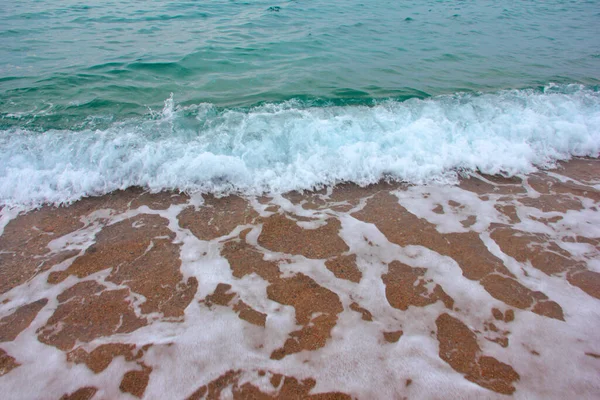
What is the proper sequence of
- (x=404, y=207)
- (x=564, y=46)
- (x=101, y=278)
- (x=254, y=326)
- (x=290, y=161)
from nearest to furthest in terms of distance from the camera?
(x=254, y=326)
(x=101, y=278)
(x=404, y=207)
(x=290, y=161)
(x=564, y=46)

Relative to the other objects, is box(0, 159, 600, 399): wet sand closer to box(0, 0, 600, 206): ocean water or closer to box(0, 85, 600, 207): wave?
box(0, 85, 600, 207): wave

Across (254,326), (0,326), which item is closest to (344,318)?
(254,326)

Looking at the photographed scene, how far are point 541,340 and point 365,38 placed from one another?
12.4m

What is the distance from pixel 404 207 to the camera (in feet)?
15.0

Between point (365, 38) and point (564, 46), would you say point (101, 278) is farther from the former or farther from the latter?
point (564, 46)

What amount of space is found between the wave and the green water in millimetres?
929

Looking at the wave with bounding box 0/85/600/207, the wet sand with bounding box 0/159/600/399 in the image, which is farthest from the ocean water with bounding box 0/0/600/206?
the wet sand with bounding box 0/159/600/399

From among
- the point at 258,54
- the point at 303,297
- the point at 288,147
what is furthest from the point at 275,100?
the point at 303,297

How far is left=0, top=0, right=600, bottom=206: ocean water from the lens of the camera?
523 centimetres

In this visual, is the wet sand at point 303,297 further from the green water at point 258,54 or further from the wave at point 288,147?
the green water at point 258,54

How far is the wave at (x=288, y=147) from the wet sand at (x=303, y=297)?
17.7 inches

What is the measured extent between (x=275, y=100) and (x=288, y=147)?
231 centimetres

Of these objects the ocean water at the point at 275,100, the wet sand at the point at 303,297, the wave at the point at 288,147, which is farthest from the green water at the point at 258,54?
the wet sand at the point at 303,297

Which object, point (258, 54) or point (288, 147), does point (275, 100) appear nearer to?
point (288, 147)
